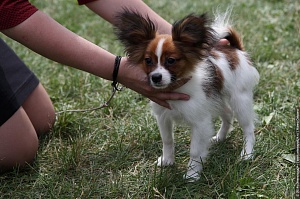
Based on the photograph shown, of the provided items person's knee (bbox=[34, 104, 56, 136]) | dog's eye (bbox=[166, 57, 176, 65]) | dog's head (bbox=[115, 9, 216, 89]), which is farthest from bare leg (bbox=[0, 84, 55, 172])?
dog's eye (bbox=[166, 57, 176, 65])

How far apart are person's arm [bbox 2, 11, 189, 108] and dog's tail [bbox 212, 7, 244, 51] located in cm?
62

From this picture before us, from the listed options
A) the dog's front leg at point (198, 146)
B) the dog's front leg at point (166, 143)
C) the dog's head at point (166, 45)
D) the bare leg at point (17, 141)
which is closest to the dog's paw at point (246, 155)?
the dog's front leg at point (198, 146)

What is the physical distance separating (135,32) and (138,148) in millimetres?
1069

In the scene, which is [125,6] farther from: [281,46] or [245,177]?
[281,46]

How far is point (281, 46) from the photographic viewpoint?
5102 millimetres

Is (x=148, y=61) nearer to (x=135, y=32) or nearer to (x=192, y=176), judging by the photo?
(x=135, y=32)

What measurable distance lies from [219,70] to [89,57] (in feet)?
2.87

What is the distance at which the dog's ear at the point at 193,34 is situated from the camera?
2676 mm

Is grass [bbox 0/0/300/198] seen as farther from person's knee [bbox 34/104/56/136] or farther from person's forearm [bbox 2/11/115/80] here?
person's forearm [bbox 2/11/115/80]

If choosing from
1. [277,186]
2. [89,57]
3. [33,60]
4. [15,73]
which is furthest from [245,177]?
[33,60]

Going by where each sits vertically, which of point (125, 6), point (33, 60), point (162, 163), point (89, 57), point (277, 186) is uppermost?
point (125, 6)

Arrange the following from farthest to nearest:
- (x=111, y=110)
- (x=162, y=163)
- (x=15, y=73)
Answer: (x=111, y=110) → (x=15, y=73) → (x=162, y=163)

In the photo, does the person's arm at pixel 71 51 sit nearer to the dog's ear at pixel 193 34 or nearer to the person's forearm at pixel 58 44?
the person's forearm at pixel 58 44

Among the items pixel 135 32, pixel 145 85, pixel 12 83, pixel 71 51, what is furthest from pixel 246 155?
pixel 12 83
